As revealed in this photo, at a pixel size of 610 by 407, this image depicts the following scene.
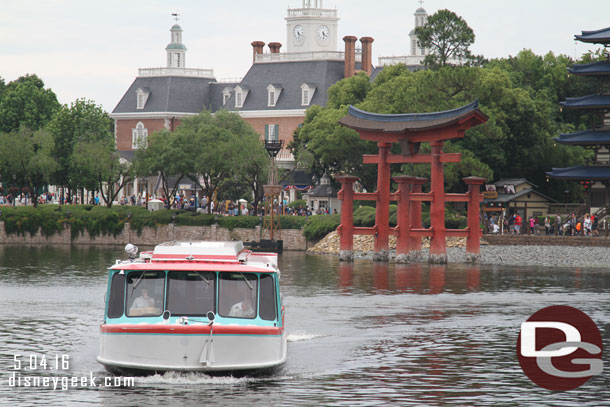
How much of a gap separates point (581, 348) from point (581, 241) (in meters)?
37.2

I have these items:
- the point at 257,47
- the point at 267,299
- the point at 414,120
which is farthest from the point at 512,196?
the point at 257,47

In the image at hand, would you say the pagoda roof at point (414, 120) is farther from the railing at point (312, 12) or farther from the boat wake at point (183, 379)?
the railing at point (312, 12)

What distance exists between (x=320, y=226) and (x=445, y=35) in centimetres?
1678

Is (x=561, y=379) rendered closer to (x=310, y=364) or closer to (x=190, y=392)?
(x=310, y=364)

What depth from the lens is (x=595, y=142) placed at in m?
73.3

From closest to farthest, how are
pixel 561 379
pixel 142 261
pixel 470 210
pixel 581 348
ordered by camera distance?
1. pixel 142 261
2. pixel 561 379
3. pixel 581 348
4. pixel 470 210

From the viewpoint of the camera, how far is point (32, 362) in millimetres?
27250

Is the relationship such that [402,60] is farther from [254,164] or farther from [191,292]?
[191,292]

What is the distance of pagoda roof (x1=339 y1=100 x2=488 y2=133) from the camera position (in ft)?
185

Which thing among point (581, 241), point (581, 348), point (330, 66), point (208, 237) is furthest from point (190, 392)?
point (330, 66)

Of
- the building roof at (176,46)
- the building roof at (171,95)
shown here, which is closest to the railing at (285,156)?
the building roof at (171,95)

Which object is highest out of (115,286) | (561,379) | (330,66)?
(330,66)

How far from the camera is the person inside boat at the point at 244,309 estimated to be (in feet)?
76.9

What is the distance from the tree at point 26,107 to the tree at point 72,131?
11.8m
